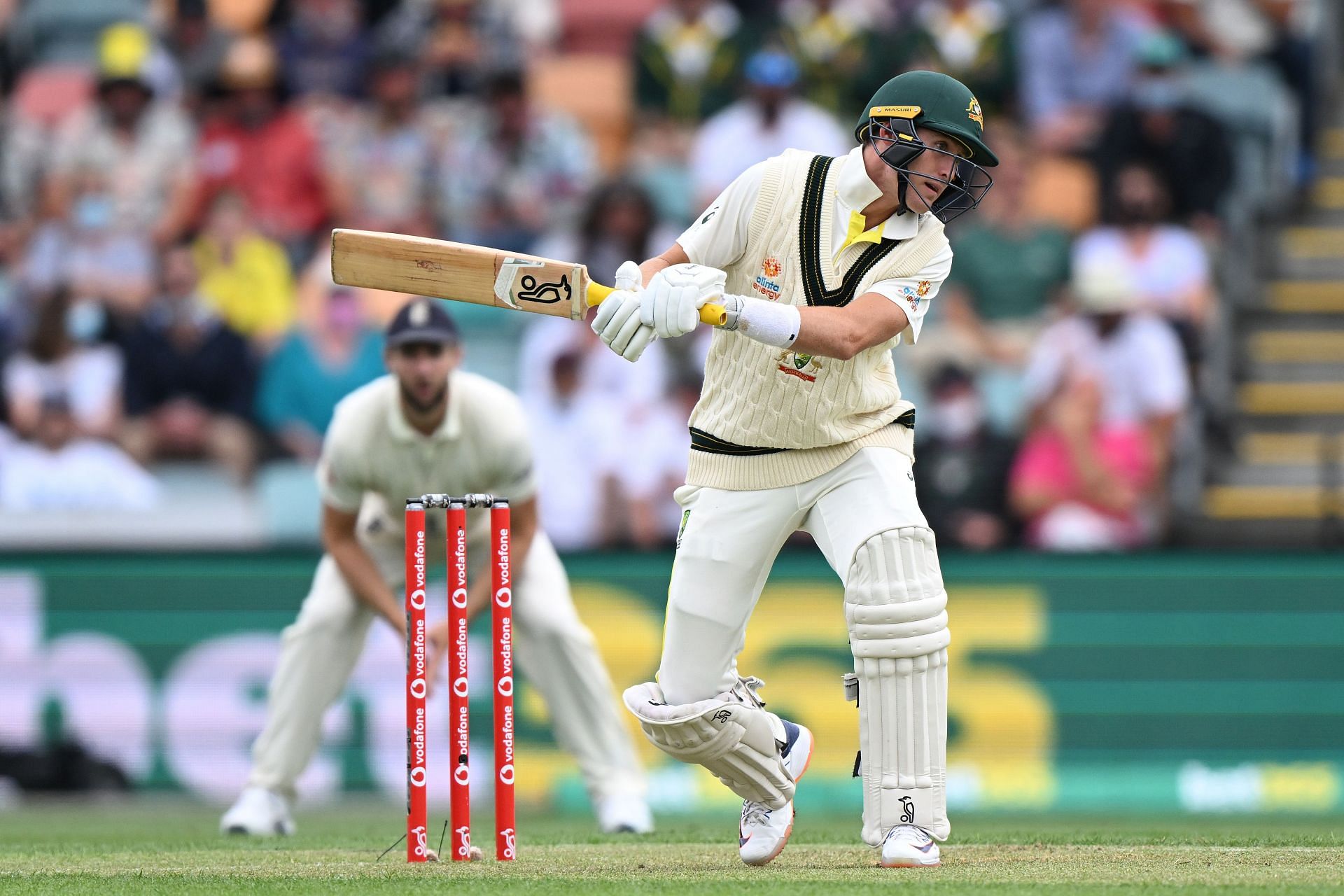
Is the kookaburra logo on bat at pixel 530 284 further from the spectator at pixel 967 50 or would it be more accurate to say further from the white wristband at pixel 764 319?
the spectator at pixel 967 50

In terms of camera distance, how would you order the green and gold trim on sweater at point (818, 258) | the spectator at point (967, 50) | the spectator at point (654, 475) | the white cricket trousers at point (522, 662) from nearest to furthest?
the green and gold trim on sweater at point (818, 258)
the white cricket trousers at point (522, 662)
the spectator at point (654, 475)
the spectator at point (967, 50)

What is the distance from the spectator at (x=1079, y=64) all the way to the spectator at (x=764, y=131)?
132 centimetres

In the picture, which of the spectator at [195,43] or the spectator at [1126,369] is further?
the spectator at [195,43]

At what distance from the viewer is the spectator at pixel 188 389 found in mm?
10867

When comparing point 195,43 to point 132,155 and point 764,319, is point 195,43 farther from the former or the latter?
point 764,319

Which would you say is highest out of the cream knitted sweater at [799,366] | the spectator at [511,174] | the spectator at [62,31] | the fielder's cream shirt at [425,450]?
the spectator at [62,31]

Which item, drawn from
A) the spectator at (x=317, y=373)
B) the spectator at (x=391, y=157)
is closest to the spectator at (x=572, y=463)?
the spectator at (x=317, y=373)

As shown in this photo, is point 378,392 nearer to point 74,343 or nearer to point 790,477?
point 790,477

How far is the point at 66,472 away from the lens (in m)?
10.8

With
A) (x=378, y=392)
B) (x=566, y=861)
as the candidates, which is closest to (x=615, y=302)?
(x=566, y=861)

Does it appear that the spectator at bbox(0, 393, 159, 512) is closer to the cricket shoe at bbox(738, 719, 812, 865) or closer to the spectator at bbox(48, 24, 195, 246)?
the spectator at bbox(48, 24, 195, 246)

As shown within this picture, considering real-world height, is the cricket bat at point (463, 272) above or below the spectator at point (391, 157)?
below

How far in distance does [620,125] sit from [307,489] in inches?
139

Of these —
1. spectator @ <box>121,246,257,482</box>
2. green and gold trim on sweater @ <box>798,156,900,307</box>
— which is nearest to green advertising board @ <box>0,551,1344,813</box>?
spectator @ <box>121,246,257,482</box>
